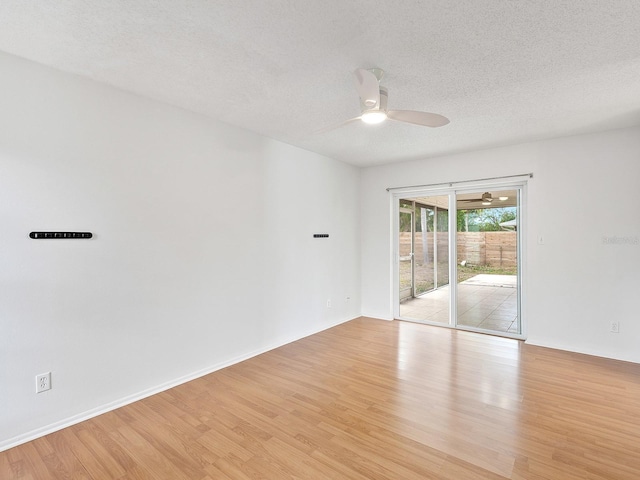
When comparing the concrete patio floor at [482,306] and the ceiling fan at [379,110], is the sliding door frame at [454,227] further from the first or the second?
the ceiling fan at [379,110]

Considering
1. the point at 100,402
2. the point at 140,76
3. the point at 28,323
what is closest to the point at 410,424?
the point at 100,402

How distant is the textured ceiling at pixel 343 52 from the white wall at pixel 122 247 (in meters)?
0.32

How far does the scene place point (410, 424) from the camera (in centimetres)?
226

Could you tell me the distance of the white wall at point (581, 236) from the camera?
3412 mm

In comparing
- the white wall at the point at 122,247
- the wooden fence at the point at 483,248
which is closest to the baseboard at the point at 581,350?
the wooden fence at the point at 483,248

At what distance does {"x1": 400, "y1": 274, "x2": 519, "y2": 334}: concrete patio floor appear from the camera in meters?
4.32

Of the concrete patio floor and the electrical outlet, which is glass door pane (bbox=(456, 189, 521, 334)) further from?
the electrical outlet

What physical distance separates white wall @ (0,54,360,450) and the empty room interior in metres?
0.02

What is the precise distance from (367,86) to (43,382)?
294 centimetres

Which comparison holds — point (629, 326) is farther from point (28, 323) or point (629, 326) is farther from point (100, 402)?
point (28, 323)

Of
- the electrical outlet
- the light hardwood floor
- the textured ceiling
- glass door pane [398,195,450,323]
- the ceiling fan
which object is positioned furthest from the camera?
glass door pane [398,195,450,323]

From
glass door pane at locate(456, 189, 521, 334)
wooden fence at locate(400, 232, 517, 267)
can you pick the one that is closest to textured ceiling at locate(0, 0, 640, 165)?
glass door pane at locate(456, 189, 521, 334)

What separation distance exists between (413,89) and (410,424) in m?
2.52

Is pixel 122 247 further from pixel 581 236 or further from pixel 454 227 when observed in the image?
pixel 581 236
